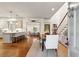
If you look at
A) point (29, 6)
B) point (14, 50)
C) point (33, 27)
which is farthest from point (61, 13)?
point (33, 27)

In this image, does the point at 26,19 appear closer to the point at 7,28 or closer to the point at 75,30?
the point at 7,28

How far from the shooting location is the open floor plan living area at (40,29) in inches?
169

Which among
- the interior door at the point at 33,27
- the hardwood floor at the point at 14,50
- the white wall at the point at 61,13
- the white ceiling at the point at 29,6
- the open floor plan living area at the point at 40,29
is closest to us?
the open floor plan living area at the point at 40,29

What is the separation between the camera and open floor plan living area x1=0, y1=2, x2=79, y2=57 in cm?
428

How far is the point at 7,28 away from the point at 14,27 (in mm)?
828

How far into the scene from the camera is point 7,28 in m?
16.3

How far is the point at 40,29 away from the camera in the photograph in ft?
59.9

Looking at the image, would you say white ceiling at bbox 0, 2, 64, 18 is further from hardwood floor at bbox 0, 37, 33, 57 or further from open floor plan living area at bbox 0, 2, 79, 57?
hardwood floor at bbox 0, 37, 33, 57

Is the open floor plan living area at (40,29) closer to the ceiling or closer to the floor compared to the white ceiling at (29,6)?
closer to the floor

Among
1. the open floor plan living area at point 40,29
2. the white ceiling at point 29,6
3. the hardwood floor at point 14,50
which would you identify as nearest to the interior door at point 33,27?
the open floor plan living area at point 40,29

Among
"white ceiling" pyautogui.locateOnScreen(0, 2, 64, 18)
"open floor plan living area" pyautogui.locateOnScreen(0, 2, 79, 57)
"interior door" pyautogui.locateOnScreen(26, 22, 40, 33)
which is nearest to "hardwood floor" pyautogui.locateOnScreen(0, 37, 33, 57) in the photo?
"open floor plan living area" pyautogui.locateOnScreen(0, 2, 79, 57)

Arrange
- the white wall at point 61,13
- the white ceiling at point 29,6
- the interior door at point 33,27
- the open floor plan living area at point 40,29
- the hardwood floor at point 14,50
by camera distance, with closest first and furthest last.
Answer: the open floor plan living area at point 40,29 → the white wall at point 61,13 → the hardwood floor at point 14,50 → the white ceiling at point 29,6 → the interior door at point 33,27

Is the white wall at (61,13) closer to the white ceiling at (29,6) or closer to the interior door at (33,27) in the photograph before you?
the white ceiling at (29,6)

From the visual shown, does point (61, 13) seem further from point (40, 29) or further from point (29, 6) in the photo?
point (40, 29)
